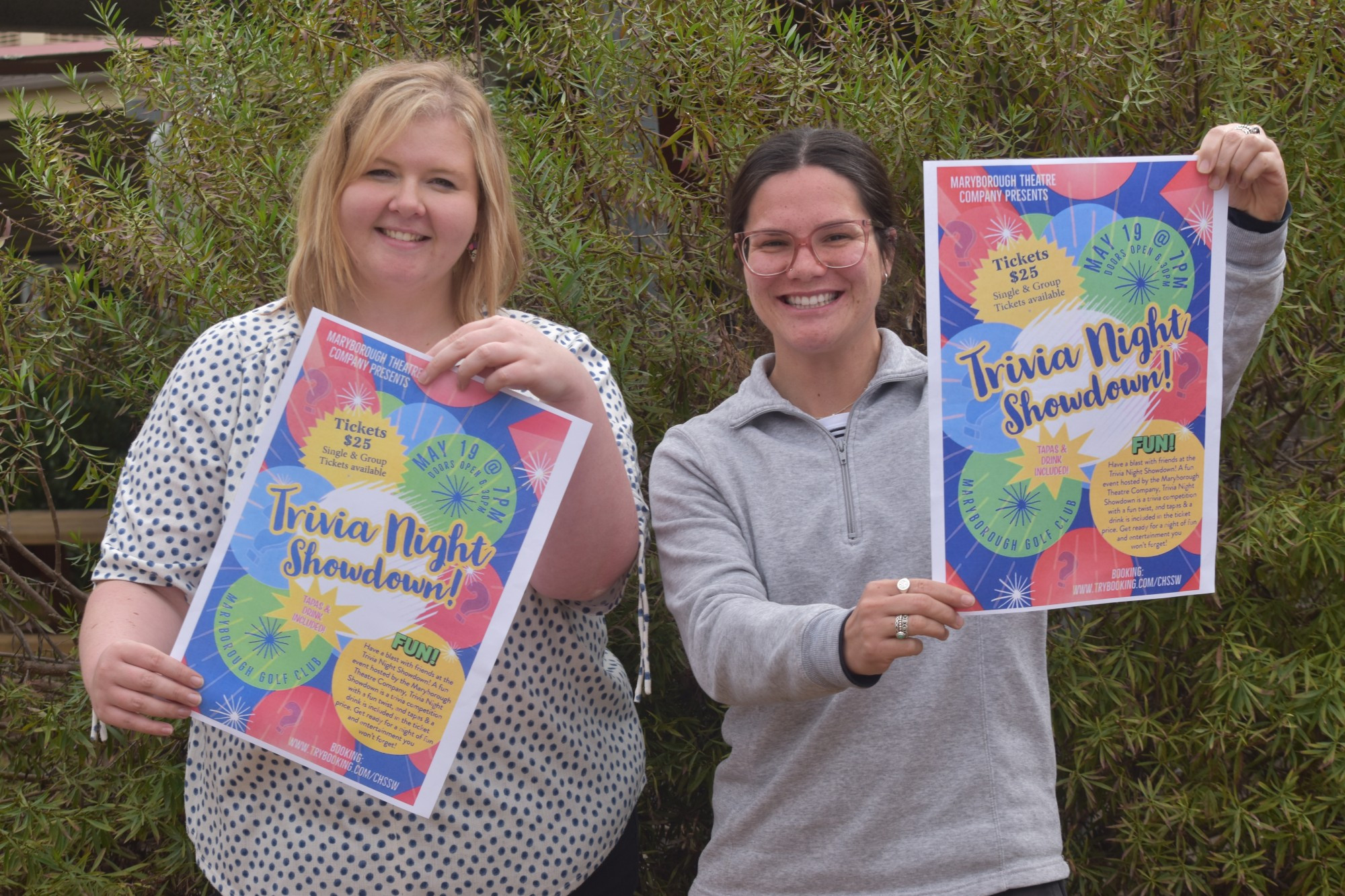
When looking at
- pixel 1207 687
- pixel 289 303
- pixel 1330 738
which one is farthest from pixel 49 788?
pixel 1330 738

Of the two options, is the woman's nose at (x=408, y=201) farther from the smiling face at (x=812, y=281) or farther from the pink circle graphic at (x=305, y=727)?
the pink circle graphic at (x=305, y=727)

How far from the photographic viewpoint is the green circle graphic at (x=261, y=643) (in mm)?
1435

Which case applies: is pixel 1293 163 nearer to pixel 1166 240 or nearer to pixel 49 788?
pixel 1166 240

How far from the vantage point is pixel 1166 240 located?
57.3 inches

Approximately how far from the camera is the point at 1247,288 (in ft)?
4.94

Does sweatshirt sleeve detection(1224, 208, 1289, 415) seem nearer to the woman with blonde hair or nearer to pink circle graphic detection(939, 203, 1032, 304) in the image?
pink circle graphic detection(939, 203, 1032, 304)

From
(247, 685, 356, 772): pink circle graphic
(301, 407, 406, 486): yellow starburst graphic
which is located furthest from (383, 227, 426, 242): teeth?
(247, 685, 356, 772): pink circle graphic

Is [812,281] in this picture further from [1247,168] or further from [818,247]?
[1247,168]

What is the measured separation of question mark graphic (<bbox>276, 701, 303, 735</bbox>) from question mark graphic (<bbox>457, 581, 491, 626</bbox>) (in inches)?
9.1

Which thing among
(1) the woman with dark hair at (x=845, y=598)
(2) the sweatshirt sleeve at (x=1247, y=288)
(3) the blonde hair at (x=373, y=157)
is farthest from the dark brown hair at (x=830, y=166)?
(2) the sweatshirt sleeve at (x=1247, y=288)

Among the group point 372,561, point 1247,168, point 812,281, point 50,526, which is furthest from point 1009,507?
point 50,526

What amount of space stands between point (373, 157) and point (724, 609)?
76cm

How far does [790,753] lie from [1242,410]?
1.27m

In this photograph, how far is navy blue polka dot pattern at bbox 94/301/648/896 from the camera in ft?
4.91
